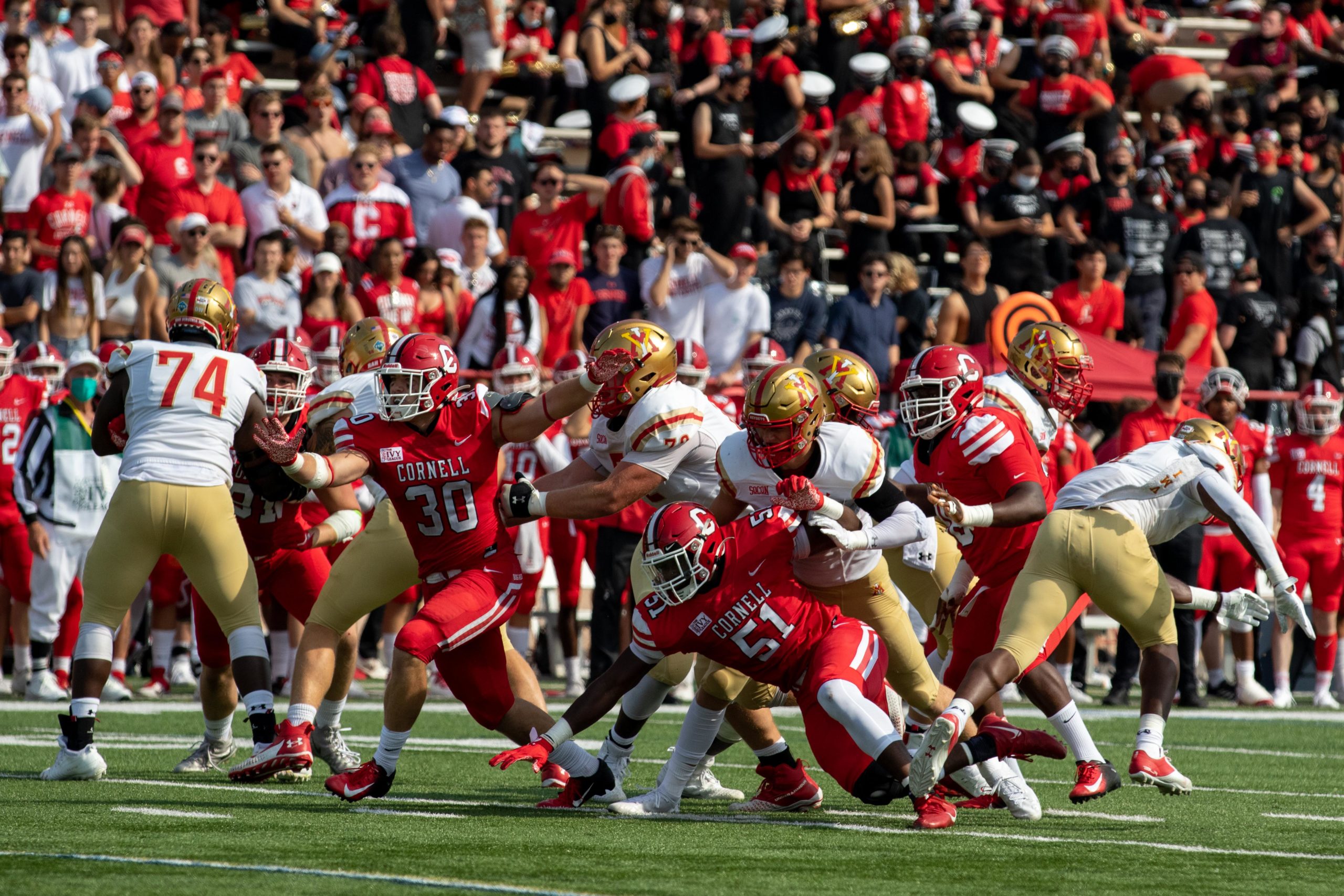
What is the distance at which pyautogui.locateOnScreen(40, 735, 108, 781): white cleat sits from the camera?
21.5ft

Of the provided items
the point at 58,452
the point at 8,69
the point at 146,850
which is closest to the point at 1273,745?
the point at 146,850

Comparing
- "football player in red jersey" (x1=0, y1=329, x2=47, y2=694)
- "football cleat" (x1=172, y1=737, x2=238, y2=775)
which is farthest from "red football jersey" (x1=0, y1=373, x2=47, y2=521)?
"football cleat" (x1=172, y1=737, x2=238, y2=775)

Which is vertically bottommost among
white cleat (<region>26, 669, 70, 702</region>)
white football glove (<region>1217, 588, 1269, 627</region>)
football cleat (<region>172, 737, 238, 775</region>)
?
white cleat (<region>26, 669, 70, 702</region>)

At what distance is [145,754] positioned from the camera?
7617 mm

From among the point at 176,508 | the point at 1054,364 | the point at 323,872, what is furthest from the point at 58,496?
the point at 323,872

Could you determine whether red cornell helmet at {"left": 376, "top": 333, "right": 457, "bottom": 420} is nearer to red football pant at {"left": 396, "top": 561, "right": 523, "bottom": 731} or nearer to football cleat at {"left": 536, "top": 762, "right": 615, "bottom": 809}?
red football pant at {"left": 396, "top": 561, "right": 523, "bottom": 731}

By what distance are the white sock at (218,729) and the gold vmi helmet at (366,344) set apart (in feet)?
5.02

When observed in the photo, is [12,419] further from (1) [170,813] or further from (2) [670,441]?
(2) [670,441]

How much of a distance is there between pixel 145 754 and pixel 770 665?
308 centimetres

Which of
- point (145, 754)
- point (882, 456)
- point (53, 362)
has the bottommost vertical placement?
point (145, 754)

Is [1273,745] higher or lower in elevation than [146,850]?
lower

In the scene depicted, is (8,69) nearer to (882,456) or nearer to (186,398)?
(186,398)

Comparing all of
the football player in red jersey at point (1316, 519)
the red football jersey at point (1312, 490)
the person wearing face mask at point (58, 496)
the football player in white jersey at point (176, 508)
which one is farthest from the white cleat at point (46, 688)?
the red football jersey at point (1312, 490)

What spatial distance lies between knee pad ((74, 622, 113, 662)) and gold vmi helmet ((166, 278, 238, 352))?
1.11 metres
